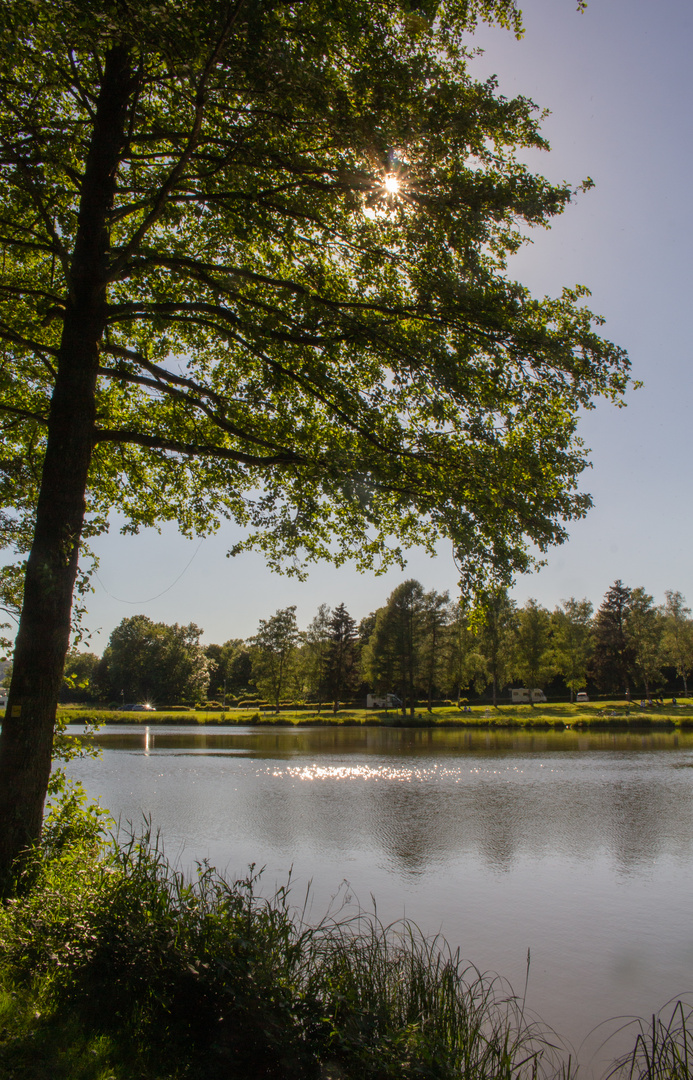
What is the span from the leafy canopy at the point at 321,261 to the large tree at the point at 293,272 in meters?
0.04

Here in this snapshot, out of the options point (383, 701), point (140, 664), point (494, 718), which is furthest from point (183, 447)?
point (140, 664)

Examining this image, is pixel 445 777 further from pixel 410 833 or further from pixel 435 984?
pixel 435 984

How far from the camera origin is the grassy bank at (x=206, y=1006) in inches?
147

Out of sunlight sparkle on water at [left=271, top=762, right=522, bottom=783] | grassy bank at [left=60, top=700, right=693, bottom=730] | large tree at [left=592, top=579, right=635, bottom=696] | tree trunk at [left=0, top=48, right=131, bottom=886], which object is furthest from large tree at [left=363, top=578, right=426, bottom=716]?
tree trunk at [left=0, top=48, right=131, bottom=886]

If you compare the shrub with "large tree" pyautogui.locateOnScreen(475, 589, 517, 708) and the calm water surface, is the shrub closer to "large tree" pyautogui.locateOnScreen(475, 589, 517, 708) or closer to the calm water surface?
the calm water surface

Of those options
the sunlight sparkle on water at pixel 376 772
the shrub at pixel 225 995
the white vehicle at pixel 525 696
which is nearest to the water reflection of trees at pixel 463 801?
the sunlight sparkle on water at pixel 376 772

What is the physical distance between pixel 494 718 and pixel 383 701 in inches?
907

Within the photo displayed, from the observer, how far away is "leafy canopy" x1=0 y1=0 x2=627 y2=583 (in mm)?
6625

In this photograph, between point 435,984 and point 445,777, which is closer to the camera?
point 435,984

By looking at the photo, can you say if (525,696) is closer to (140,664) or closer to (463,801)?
(140,664)

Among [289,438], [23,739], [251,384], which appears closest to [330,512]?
[289,438]

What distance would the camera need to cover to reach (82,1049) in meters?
3.88

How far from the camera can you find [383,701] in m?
73.0

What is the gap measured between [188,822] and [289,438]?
388 inches
